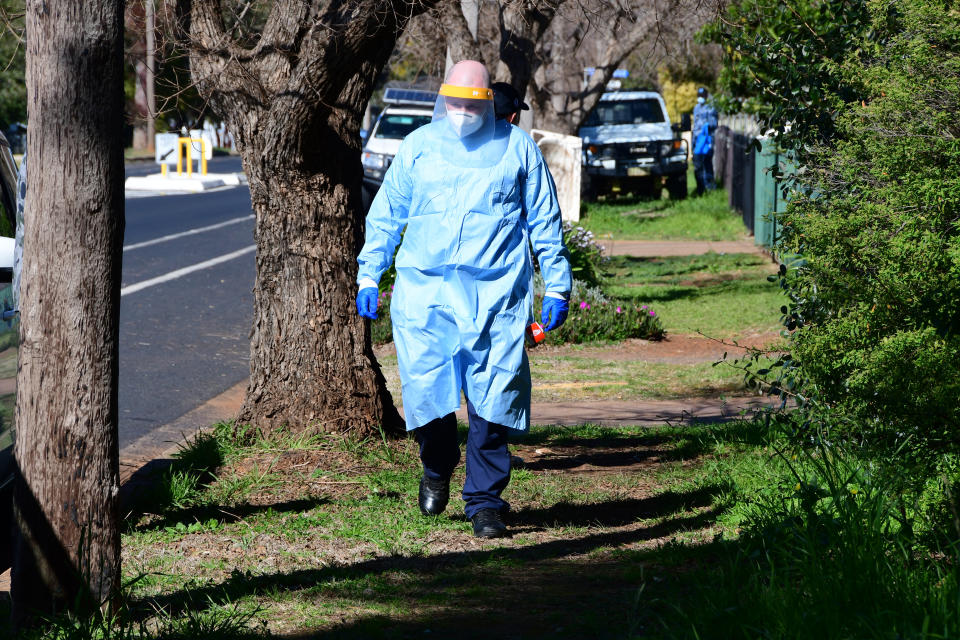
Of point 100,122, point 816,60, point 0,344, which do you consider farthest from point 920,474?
point 0,344

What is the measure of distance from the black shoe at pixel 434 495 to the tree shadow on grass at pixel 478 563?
0.30 m

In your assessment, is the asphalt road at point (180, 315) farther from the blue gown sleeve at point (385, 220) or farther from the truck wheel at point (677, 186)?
the truck wheel at point (677, 186)

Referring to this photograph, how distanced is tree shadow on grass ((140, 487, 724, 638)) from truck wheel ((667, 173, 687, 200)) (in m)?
21.3

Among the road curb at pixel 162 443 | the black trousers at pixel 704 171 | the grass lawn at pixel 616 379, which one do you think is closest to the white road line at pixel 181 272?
the grass lawn at pixel 616 379

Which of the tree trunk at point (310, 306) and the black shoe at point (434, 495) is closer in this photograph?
the black shoe at point (434, 495)

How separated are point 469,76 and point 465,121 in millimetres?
176

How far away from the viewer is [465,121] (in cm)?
475

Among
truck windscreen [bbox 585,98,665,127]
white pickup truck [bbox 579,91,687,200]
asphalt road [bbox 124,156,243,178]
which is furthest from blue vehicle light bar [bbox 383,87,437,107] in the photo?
asphalt road [bbox 124,156,243,178]

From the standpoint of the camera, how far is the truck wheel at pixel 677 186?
1023 inches

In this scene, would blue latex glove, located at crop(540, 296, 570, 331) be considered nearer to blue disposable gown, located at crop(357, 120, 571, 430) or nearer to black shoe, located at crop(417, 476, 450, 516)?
blue disposable gown, located at crop(357, 120, 571, 430)

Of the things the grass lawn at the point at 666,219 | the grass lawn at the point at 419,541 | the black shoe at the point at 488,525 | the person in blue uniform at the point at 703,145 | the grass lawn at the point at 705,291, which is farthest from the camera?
the person in blue uniform at the point at 703,145

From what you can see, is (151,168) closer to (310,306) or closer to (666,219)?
(666,219)

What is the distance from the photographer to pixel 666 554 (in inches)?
167

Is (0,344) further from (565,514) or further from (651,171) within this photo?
(651,171)
